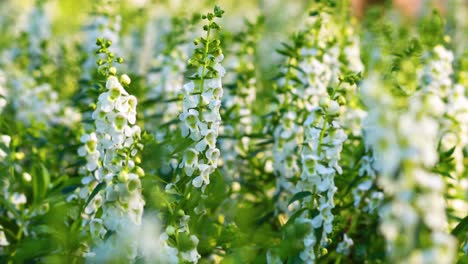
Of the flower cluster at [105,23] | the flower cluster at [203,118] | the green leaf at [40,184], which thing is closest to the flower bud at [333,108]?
the flower cluster at [203,118]

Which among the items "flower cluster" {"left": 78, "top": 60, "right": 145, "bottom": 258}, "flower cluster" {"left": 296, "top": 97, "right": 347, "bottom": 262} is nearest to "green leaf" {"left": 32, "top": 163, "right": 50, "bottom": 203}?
"flower cluster" {"left": 78, "top": 60, "right": 145, "bottom": 258}

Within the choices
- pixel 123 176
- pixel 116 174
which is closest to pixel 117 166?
pixel 116 174

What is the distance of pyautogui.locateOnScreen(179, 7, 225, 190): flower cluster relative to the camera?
105 inches

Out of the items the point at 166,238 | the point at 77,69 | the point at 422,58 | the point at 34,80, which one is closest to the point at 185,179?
the point at 166,238

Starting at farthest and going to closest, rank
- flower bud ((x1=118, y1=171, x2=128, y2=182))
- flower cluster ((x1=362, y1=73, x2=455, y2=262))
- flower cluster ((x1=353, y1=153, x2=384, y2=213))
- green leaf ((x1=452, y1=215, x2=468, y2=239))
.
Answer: flower cluster ((x1=353, y1=153, x2=384, y2=213)) → green leaf ((x1=452, y1=215, x2=468, y2=239)) → flower bud ((x1=118, y1=171, x2=128, y2=182)) → flower cluster ((x1=362, y1=73, x2=455, y2=262))

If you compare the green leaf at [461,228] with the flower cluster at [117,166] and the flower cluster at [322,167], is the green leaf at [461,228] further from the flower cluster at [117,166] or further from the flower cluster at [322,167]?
the flower cluster at [117,166]

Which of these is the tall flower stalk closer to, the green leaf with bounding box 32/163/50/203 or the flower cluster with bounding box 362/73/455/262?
the green leaf with bounding box 32/163/50/203

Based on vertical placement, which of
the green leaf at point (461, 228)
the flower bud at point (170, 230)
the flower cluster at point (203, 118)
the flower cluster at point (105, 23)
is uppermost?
the flower cluster at point (105, 23)

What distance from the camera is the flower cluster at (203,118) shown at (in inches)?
105

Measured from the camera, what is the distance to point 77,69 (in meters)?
5.74

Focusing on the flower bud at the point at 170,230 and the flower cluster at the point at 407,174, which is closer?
the flower cluster at the point at 407,174

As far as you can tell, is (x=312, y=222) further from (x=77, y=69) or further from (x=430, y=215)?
(x=77, y=69)

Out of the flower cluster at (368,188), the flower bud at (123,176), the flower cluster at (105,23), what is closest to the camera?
the flower bud at (123,176)

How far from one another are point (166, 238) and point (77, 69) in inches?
138
